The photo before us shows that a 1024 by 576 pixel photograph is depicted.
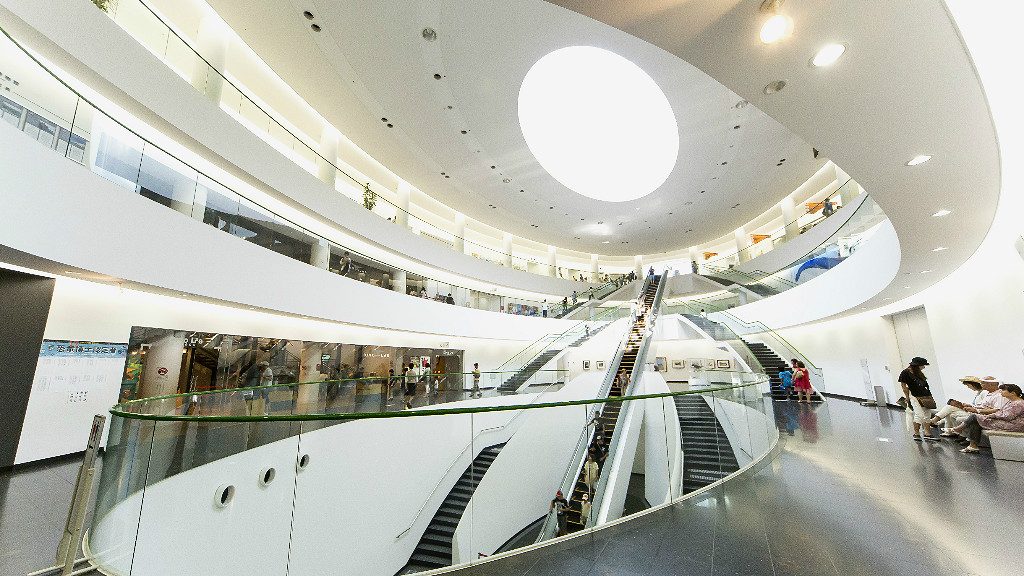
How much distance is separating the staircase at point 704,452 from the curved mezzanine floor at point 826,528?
26cm

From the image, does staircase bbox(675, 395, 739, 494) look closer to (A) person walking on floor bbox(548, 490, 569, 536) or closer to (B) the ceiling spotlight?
(A) person walking on floor bbox(548, 490, 569, 536)

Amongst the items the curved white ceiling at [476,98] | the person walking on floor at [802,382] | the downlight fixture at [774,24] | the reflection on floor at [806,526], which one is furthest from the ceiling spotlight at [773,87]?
the person walking on floor at [802,382]

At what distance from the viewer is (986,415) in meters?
5.43

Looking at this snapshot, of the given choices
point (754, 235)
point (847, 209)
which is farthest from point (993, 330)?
point (754, 235)

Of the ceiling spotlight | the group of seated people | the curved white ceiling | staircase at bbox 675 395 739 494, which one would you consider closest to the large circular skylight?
the curved white ceiling

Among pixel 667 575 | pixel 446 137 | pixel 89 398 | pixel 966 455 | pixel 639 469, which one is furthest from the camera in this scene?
pixel 446 137

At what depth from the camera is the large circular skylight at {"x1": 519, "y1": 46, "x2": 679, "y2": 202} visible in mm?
15008

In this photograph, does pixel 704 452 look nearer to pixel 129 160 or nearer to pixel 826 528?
pixel 826 528

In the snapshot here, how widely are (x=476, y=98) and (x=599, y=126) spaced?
355 inches

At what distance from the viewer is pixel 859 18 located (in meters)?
2.21

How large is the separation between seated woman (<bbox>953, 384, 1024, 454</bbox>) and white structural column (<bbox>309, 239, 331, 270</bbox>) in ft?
41.6

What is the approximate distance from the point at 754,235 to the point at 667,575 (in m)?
24.9

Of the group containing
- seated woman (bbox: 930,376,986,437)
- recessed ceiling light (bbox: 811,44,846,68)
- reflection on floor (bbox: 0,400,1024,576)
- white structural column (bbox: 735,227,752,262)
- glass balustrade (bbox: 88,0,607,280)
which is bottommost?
reflection on floor (bbox: 0,400,1024,576)

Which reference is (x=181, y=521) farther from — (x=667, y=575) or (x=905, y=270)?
(x=905, y=270)
